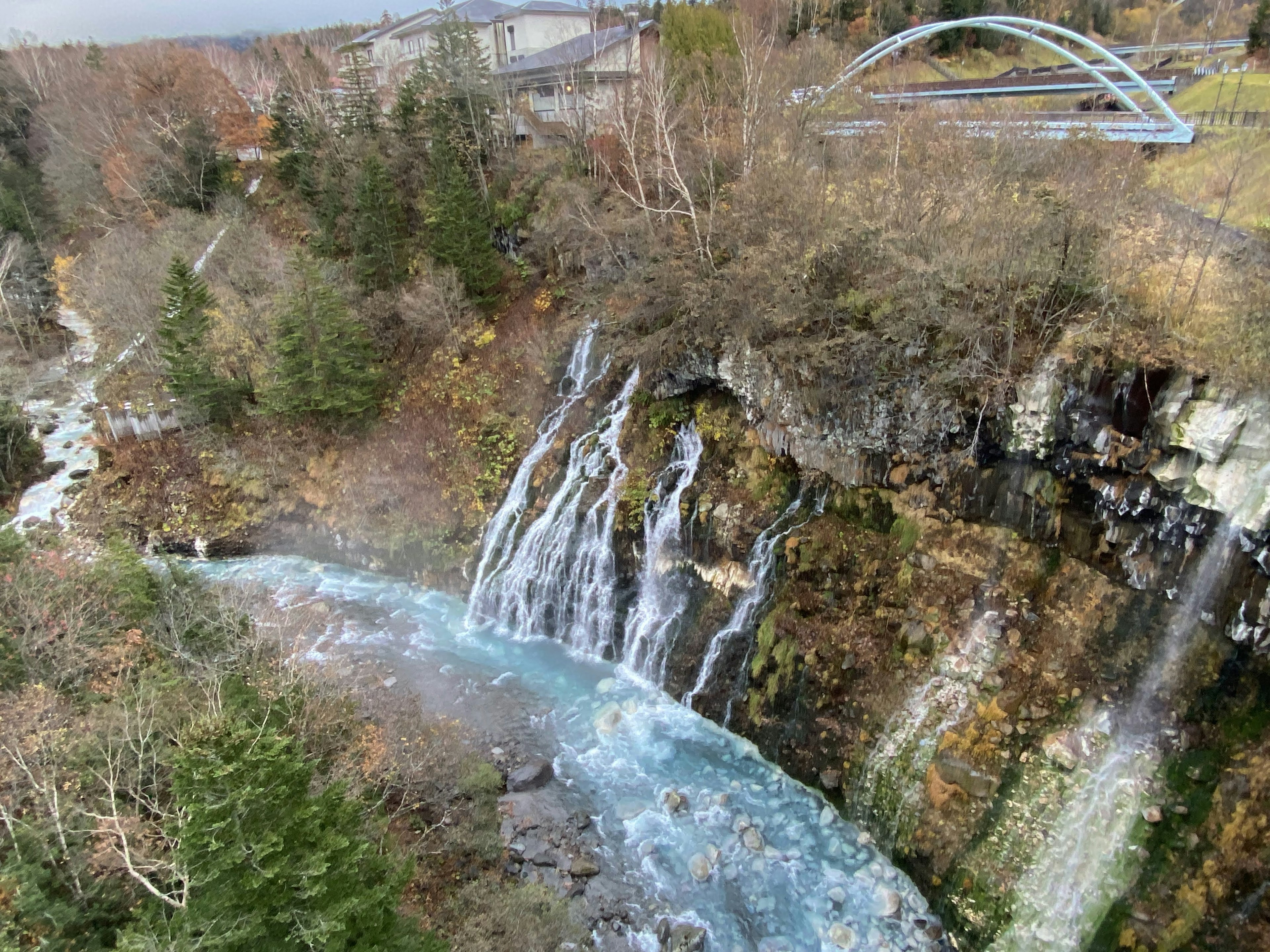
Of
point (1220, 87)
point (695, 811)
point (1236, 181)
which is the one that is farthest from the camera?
point (1220, 87)

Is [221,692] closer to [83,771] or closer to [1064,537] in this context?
[83,771]

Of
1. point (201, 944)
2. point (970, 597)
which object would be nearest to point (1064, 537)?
point (970, 597)

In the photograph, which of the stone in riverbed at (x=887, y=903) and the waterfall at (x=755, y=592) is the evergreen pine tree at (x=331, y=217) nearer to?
the waterfall at (x=755, y=592)

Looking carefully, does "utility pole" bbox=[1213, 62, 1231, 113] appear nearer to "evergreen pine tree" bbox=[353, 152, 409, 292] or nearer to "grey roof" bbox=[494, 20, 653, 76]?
"grey roof" bbox=[494, 20, 653, 76]

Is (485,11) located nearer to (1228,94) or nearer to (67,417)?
(67,417)

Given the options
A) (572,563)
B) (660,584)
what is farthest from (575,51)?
(660,584)

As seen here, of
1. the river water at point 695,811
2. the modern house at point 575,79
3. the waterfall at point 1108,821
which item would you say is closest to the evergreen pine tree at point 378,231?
the modern house at point 575,79
